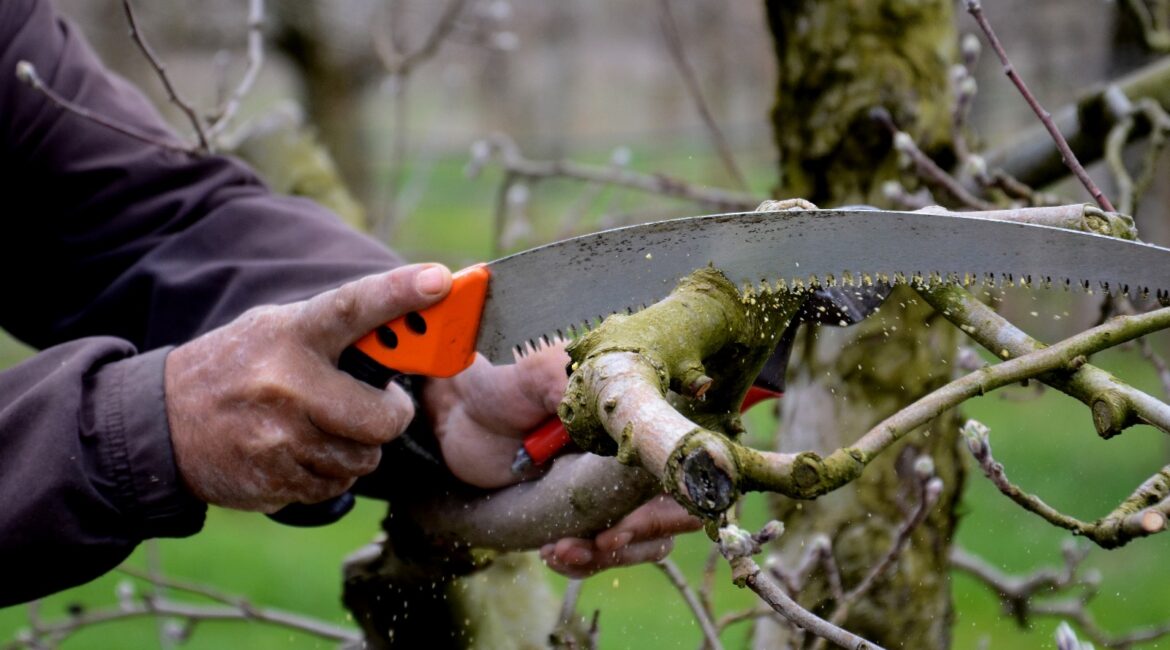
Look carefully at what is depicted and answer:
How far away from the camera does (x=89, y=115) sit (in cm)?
236

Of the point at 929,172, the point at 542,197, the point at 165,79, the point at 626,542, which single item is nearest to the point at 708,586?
the point at 626,542

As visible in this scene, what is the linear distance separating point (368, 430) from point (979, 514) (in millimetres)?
4641

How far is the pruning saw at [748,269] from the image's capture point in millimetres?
1459

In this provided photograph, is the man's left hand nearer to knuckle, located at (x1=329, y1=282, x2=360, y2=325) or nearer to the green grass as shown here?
knuckle, located at (x1=329, y1=282, x2=360, y2=325)

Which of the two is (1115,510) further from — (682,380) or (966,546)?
(966,546)

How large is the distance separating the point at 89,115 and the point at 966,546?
418cm

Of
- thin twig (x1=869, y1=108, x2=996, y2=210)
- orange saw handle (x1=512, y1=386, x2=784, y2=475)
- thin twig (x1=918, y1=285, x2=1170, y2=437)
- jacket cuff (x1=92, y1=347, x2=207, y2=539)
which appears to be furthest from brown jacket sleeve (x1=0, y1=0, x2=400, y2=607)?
thin twig (x1=918, y1=285, x2=1170, y2=437)

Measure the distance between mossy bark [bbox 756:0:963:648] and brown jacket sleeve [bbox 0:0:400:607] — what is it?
0.97 metres

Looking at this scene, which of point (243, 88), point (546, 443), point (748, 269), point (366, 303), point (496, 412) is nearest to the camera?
point (748, 269)

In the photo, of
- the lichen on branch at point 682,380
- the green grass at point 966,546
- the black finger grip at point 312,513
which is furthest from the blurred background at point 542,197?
the black finger grip at point 312,513

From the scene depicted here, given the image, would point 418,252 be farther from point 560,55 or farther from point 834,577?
point 560,55

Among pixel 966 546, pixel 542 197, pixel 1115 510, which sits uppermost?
pixel 1115 510

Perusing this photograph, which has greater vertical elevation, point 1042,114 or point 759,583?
point 1042,114

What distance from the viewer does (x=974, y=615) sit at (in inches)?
201
